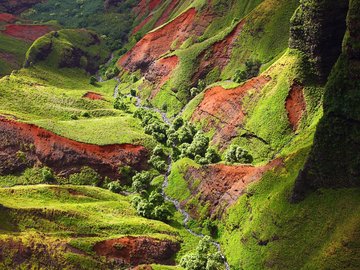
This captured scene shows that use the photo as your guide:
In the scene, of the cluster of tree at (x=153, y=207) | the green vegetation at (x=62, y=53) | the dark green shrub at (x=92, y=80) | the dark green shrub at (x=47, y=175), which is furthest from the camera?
the dark green shrub at (x=92, y=80)

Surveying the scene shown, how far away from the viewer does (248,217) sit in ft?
257

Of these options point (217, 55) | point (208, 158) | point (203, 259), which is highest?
point (217, 55)

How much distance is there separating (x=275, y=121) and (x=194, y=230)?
28623mm

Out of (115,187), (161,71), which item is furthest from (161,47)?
(115,187)

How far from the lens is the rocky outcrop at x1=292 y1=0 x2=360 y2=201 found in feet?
208

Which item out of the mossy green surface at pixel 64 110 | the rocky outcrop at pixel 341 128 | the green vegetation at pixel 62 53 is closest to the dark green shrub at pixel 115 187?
the mossy green surface at pixel 64 110

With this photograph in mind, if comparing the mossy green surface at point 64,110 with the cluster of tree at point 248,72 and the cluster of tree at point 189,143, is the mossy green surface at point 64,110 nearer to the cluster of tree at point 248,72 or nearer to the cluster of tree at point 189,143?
the cluster of tree at point 189,143

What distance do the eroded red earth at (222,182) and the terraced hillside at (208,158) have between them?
0.28m

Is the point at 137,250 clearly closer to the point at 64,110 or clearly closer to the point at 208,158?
the point at 208,158

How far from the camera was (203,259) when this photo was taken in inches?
2923

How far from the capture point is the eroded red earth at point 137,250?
7444cm

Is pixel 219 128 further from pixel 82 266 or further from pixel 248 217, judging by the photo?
pixel 82 266

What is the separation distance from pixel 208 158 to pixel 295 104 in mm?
22215

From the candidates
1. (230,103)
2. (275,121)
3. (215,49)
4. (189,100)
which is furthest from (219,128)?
(215,49)
